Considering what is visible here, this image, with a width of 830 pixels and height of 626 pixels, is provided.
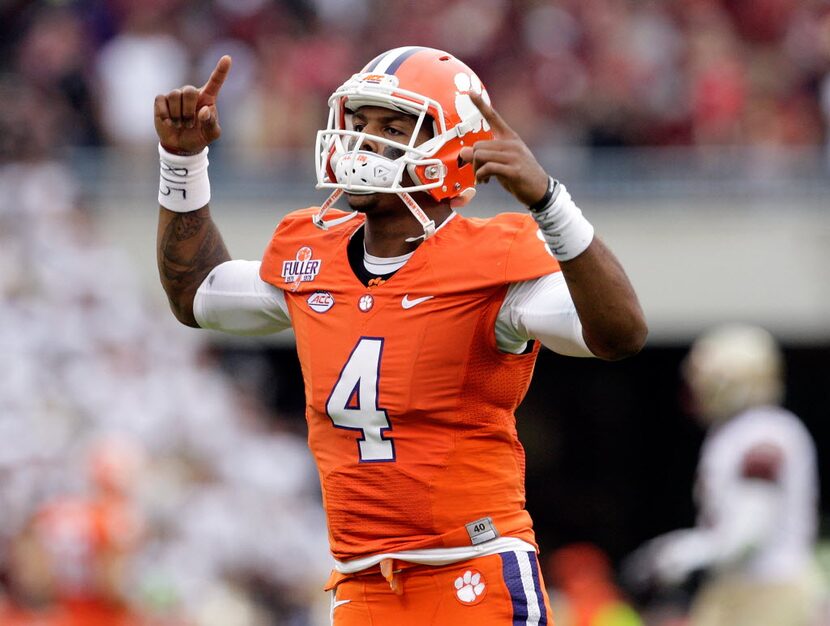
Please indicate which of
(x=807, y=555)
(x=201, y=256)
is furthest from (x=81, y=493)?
(x=201, y=256)

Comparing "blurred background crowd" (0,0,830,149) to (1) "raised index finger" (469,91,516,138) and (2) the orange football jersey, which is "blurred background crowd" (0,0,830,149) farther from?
(1) "raised index finger" (469,91,516,138)

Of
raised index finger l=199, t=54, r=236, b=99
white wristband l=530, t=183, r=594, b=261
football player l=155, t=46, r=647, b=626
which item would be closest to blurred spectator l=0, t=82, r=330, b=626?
raised index finger l=199, t=54, r=236, b=99

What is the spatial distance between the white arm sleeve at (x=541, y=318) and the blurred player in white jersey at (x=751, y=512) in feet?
9.59

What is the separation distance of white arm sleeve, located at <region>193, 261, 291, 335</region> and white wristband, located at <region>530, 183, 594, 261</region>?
79 centimetres

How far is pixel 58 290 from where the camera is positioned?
897 centimetres

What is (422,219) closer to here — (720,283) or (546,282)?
(546,282)

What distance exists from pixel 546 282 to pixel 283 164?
889cm

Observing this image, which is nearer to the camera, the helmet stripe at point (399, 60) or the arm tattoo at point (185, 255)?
the helmet stripe at point (399, 60)

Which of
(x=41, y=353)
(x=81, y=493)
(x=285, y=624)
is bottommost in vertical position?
(x=285, y=624)

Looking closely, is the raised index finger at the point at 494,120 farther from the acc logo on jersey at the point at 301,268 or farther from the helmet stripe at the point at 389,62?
the acc logo on jersey at the point at 301,268

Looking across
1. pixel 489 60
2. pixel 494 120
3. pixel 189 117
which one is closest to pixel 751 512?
pixel 189 117

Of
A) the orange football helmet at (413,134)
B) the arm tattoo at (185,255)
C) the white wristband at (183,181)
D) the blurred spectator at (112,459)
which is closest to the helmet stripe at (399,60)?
the orange football helmet at (413,134)

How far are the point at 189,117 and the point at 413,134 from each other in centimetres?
61

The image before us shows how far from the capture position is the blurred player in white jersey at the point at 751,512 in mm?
6082
